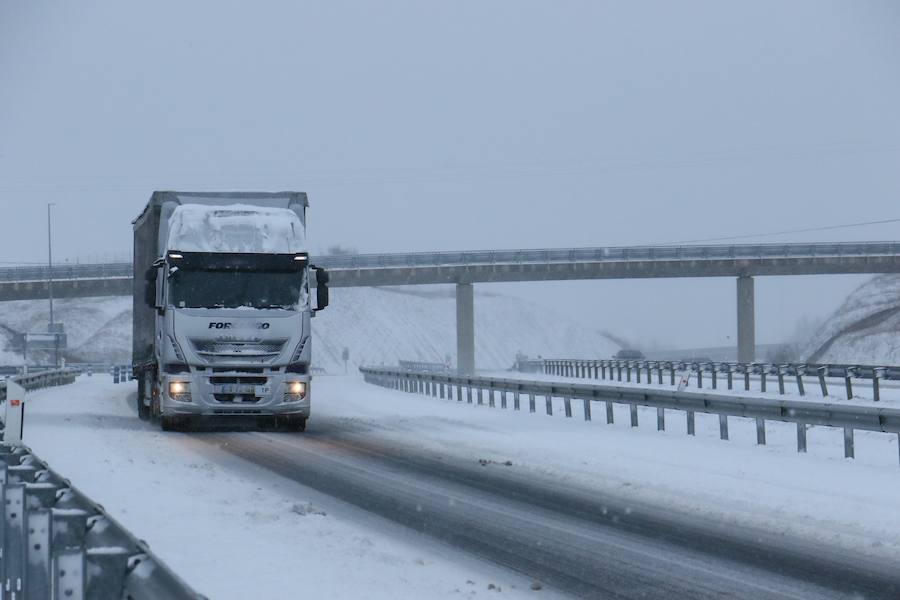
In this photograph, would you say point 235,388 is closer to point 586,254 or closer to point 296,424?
point 296,424

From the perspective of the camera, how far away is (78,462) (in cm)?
1570

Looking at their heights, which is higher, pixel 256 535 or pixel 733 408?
pixel 733 408

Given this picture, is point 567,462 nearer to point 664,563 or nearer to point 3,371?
point 664,563

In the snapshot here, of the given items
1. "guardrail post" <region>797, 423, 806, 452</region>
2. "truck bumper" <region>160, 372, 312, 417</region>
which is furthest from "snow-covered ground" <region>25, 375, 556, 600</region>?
"guardrail post" <region>797, 423, 806, 452</region>

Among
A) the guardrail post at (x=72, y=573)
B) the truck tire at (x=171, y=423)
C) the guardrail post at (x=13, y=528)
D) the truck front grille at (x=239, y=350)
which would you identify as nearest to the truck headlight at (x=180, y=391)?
the truck front grille at (x=239, y=350)

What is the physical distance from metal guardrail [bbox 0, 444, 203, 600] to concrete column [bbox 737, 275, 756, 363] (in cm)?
6889

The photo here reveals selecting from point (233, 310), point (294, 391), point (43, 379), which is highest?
point (233, 310)

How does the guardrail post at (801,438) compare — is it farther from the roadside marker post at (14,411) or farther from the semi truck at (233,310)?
the roadside marker post at (14,411)

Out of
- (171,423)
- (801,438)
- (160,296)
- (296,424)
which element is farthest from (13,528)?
(296,424)

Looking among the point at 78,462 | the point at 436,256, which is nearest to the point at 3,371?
the point at 436,256

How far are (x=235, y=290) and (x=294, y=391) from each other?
75.6 inches

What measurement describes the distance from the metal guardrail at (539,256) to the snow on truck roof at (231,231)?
52.9 meters

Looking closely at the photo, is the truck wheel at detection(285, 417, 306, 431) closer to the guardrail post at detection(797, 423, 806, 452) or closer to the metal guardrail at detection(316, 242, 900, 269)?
the guardrail post at detection(797, 423, 806, 452)

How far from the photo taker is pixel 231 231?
20.7 meters
